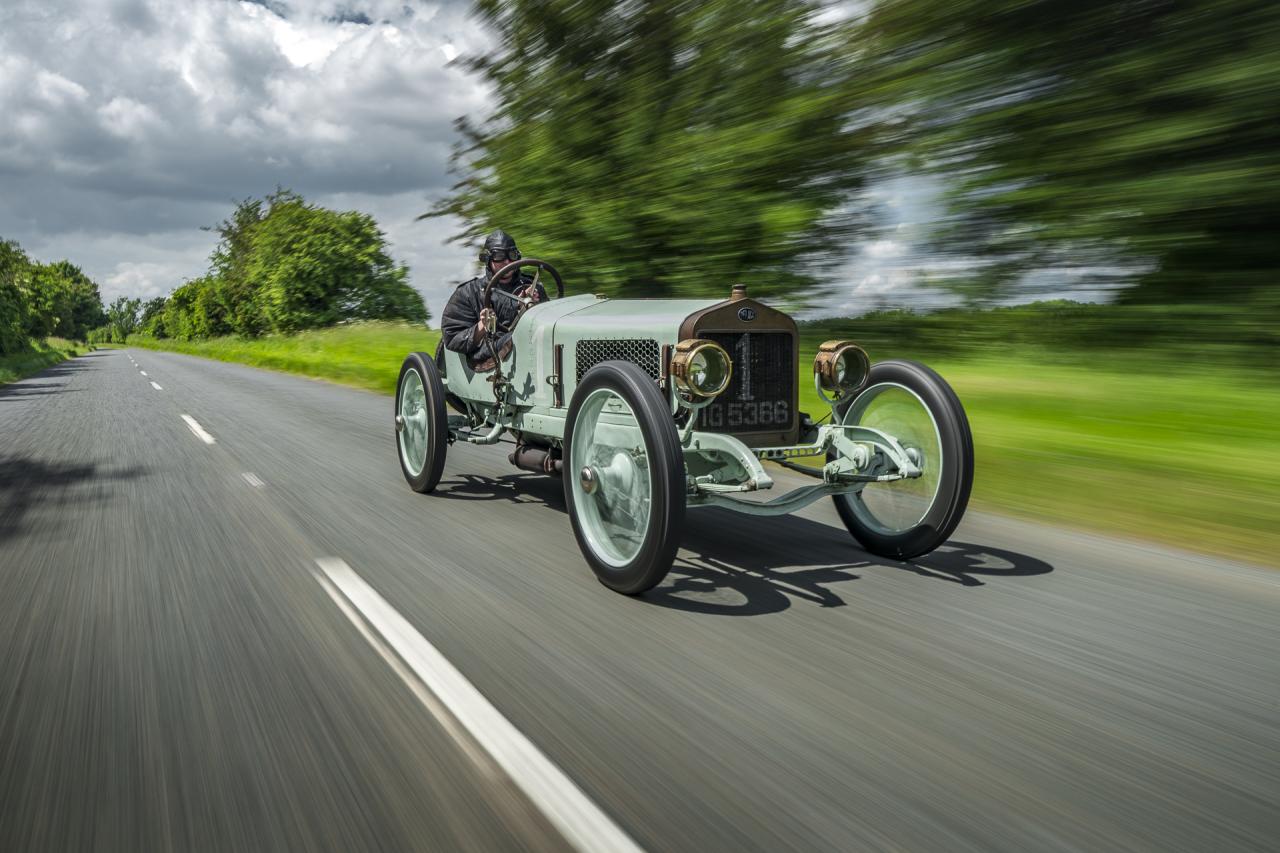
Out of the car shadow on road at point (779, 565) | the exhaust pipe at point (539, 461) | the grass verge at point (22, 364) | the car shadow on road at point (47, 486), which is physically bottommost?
the grass verge at point (22, 364)

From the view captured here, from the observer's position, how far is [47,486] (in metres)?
7.59

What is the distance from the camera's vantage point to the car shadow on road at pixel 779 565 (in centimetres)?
431

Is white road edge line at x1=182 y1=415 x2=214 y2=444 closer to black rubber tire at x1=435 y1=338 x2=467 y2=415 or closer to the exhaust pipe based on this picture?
black rubber tire at x1=435 y1=338 x2=467 y2=415

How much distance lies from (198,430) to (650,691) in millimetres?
10275

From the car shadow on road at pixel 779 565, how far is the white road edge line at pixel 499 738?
1.15m

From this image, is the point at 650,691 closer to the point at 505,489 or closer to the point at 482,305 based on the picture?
the point at 482,305

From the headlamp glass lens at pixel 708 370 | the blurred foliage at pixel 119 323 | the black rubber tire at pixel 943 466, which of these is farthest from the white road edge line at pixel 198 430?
the blurred foliage at pixel 119 323

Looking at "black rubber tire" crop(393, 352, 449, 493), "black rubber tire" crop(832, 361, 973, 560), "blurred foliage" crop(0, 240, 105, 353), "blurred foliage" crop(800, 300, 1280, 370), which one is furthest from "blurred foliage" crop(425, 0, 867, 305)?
"blurred foliage" crop(0, 240, 105, 353)

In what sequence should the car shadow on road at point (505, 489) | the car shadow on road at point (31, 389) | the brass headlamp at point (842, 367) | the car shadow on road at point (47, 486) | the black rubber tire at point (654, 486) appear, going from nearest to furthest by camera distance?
the black rubber tire at point (654, 486)
the brass headlamp at point (842, 367)
the car shadow on road at point (47, 486)
the car shadow on road at point (505, 489)
the car shadow on road at point (31, 389)

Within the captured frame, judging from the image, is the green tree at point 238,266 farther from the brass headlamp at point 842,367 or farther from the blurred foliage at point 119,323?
the blurred foliage at point 119,323

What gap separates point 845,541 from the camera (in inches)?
215

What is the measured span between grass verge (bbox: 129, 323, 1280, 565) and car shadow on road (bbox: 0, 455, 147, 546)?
6.32 meters

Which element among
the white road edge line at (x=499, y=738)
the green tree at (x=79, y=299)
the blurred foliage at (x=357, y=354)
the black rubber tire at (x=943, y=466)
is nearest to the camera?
the white road edge line at (x=499, y=738)

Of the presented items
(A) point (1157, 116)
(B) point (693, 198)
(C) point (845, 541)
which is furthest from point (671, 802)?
(B) point (693, 198)
